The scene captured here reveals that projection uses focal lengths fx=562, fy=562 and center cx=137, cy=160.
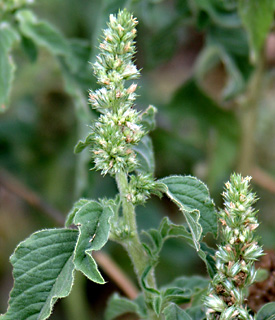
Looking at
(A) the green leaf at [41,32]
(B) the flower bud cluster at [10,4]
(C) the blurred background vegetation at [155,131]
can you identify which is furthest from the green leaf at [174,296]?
(B) the flower bud cluster at [10,4]

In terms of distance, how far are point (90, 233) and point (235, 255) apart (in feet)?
0.71

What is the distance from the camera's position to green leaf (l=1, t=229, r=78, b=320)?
862 mm

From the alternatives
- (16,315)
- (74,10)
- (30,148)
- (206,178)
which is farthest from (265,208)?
(16,315)

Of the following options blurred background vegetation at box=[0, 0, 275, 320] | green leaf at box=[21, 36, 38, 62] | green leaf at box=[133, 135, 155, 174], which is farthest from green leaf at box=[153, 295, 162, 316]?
green leaf at box=[21, 36, 38, 62]

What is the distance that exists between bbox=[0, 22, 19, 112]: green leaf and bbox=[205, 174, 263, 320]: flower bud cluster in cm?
72

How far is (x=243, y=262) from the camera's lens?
0.78 meters

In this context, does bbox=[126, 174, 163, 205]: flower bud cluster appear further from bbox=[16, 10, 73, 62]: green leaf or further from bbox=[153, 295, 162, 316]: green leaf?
bbox=[16, 10, 73, 62]: green leaf

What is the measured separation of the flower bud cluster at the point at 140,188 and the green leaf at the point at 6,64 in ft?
1.90

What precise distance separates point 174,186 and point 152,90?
1.54 m

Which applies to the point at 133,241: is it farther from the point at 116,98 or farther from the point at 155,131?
the point at 155,131

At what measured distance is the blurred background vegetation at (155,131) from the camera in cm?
159

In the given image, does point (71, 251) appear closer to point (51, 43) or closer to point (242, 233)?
point (242, 233)

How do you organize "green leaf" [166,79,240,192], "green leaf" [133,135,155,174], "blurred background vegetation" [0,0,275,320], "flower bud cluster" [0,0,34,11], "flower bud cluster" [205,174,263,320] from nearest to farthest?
"flower bud cluster" [205,174,263,320] < "green leaf" [133,135,155,174] < "flower bud cluster" [0,0,34,11] < "blurred background vegetation" [0,0,275,320] < "green leaf" [166,79,240,192]

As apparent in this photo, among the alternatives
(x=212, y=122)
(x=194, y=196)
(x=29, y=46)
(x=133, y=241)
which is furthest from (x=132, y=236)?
(x=212, y=122)
